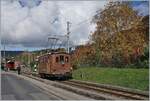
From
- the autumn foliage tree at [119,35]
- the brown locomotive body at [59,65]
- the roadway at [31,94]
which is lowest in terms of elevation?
the roadway at [31,94]

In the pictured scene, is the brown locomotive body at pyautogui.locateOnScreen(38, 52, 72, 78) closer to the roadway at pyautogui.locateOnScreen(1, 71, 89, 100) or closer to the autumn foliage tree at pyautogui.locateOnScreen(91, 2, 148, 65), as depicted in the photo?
the autumn foliage tree at pyautogui.locateOnScreen(91, 2, 148, 65)

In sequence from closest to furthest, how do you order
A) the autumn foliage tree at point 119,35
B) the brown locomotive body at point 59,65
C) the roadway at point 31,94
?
the roadway at point 31,94 → the brown locomotive body at point 59,65 → the autumn foliage tree at point 119,35

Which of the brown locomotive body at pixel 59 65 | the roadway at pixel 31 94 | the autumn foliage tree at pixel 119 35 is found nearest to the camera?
the roadway at pixel 31 94

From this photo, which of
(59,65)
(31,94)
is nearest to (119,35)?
(59,65)

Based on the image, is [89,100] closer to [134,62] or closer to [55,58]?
[55,58]

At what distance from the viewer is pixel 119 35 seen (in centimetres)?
5306

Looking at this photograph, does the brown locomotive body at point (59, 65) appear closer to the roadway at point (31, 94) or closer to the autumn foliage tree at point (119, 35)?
the autumn foliage tree at point (119, 35)

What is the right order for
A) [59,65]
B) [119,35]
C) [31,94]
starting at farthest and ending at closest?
[119,35] < [59,65] < [31,94]

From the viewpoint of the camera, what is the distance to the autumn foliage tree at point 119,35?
5219cm

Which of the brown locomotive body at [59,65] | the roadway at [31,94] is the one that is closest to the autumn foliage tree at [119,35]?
the brown locomotive body at [59,65]

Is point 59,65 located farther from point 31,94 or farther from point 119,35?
point 31,94

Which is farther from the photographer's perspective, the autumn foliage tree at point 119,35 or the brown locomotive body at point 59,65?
the autumn foliage tree at point 119,35

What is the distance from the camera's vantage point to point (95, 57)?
206ft

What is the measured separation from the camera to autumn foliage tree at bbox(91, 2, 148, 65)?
52188 millimetres
